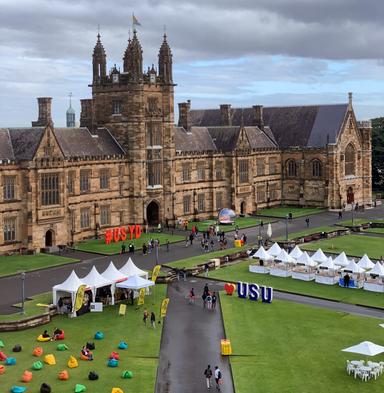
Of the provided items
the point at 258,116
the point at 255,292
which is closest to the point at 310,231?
the point at 255,292

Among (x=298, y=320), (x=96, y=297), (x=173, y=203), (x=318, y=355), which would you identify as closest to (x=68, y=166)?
(x=173, y=203)

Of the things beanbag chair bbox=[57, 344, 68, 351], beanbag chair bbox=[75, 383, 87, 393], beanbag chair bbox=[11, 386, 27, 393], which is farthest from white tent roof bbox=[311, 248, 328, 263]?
beanbag chair bbox=[11, 386, 27, 393]

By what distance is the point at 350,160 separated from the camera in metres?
118

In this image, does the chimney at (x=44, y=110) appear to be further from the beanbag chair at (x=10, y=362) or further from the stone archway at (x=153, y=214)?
the beanbag chair at (x=10, y=362)

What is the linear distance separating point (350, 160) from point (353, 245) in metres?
41.4

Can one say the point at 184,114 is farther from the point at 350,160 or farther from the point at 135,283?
the point at 135,283

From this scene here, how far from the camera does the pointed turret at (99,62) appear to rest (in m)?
92.1

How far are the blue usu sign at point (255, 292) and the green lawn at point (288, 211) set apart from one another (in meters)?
48.8

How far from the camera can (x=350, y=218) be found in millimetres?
101812

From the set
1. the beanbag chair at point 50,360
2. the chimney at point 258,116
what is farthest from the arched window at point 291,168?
the beanbag chair at point 50,360

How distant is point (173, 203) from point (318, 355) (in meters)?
54.3

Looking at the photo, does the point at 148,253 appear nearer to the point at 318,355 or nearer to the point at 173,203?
the point at 173,203

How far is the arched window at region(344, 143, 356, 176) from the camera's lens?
383 ft

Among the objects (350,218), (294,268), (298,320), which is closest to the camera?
(298,320)
